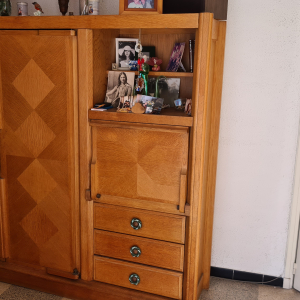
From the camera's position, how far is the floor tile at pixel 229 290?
97.1 inches

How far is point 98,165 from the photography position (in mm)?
2252

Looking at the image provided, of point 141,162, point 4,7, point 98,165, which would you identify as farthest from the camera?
point 4,7

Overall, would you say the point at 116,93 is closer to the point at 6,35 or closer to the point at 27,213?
the point at 6,35

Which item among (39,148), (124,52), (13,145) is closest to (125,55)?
(124,52)

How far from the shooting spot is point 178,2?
1.99m

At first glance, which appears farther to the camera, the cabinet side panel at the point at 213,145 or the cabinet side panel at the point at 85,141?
the cabinet side panel at the point at 213,145

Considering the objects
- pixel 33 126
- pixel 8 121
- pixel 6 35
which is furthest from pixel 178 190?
pixel 6 35

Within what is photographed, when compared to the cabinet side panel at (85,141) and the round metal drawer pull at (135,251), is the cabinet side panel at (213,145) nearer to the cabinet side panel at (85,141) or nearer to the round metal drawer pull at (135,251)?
the round metal drawer pull at (135,251)

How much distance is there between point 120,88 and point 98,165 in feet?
1.73

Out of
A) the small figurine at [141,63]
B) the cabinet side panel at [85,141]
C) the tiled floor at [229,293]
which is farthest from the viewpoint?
the tiled floor at [229,293]

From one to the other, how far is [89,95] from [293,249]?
1780 millimetres

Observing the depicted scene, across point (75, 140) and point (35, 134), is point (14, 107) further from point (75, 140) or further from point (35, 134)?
point (75, 140)

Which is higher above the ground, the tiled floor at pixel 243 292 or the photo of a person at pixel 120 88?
the photo of a person at pixel 120 88

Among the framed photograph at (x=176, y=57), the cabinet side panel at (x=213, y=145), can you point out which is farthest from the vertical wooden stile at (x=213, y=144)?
the framed photograph at (x=176, y=57)
